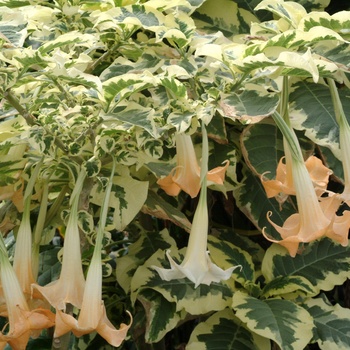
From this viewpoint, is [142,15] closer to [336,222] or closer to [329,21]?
[329,21]

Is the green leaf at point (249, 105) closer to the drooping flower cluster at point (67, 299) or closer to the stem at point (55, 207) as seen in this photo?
the drooping flower cluster at point (67, 299)

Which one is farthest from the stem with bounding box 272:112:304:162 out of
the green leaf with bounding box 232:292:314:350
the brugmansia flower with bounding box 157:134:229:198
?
the green leaf with bounding box 232:292:314:350

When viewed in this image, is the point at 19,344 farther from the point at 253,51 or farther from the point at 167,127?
the point at 253,51

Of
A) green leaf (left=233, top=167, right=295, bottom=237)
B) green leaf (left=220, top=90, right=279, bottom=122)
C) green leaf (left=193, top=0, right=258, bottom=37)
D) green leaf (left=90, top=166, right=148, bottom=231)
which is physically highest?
green leaf (left=220, top=90, right=279, bottom=122)

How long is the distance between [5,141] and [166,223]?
691 millimetres

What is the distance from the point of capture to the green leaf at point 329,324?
1299 mm

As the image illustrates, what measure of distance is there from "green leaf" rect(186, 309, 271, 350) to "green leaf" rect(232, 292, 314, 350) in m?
0.04

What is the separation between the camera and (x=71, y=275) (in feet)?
3.27

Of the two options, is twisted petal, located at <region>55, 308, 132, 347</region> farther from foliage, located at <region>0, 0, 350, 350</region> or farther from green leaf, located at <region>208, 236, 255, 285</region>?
green leaf, located at <region>208, 236, 255, 285</region>

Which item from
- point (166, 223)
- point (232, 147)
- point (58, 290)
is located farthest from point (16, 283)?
point (166, 223)

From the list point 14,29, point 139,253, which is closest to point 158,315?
point 139,253

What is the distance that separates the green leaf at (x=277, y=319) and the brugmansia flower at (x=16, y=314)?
0.42 meters

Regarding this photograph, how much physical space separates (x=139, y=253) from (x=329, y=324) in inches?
15.5

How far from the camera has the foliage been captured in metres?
0.92
